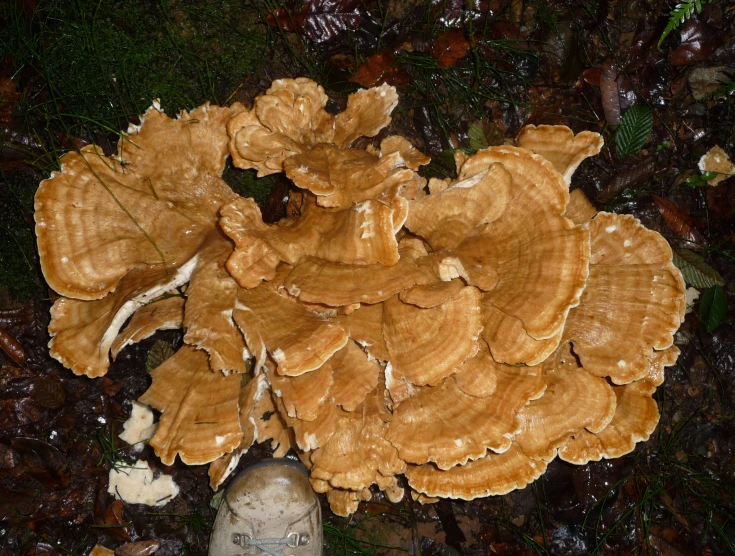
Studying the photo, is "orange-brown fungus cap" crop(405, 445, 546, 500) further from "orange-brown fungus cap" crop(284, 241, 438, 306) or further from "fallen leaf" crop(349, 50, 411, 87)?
"fallen leaf" crop(349, 50, 411, 87)

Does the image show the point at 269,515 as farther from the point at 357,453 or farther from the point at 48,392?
the point at 48,392

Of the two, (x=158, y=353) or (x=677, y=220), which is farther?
(x=677, y=220)

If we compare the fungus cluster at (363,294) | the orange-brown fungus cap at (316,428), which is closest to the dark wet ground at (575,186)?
the fungus cluster at (363,294)

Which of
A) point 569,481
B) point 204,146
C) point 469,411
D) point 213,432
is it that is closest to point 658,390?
point 569,481

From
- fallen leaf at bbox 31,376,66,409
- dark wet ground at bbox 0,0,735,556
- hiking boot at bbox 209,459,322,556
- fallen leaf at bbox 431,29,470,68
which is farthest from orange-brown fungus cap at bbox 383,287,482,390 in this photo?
fallen leaf at bbox 31,376,66,409

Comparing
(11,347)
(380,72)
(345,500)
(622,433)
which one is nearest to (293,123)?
(380,72)

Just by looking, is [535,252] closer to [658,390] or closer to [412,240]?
[412,240]
